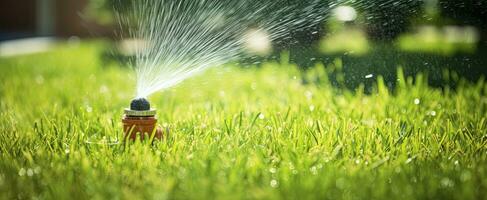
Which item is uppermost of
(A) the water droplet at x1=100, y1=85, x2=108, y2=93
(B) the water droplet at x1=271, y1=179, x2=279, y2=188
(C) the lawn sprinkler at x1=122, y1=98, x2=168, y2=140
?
(C) the lawn sprinkler at x1=122, y1=98, x2=168, y2=140

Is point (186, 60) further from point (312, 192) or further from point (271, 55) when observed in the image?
point (271, 55)

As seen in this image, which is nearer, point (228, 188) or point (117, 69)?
point (228, 188)

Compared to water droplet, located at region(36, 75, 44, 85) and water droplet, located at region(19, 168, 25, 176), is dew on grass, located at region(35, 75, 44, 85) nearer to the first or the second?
water droplet, located at region(36, 75, 44, 85)

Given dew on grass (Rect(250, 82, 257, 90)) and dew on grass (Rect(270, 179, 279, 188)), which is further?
dew on grass (Rect(250, 82, 257, 90))

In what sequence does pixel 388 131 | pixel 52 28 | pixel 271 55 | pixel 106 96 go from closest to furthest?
pixel 388 131
pixel 106 96
pixel 271 55
pixel 52 28

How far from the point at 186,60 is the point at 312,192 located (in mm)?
1700

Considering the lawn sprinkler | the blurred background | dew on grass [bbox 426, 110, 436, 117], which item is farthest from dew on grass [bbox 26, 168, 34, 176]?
the blurred background

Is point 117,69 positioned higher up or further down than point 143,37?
further down

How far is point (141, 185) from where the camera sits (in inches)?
85.0

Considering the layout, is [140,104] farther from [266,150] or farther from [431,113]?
[431,113]

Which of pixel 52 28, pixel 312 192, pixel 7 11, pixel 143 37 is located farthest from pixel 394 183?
pixel 7 11

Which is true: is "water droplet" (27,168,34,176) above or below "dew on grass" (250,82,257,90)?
above

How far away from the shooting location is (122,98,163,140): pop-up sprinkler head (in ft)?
8.71

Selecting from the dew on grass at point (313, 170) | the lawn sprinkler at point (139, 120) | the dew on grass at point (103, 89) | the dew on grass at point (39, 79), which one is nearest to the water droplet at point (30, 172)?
the lawn sprinkler at point (139, 120)
